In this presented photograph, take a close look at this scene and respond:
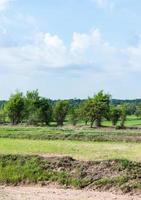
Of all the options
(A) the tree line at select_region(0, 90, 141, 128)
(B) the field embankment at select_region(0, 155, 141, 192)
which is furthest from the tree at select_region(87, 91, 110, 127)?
(B) the field embankment at select_region(0, 155, 141, 192)

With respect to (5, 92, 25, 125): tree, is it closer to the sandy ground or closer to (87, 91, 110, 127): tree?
(87, 91, 110, 127): tree

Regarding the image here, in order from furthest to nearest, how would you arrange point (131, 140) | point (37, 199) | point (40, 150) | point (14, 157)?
point (131, 140) < point (40, 150) < point (14, 157) < point (37, 199)

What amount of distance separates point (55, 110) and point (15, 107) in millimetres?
9735

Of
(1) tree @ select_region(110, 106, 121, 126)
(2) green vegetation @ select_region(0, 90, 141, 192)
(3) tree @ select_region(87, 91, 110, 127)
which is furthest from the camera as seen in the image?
(1) tree @ select_region(110, 106, 121, 126)

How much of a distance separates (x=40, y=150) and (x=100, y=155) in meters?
5.78

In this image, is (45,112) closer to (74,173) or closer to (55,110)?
(55,110)

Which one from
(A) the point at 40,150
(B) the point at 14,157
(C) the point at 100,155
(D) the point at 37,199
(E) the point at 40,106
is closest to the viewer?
(D) the point at 37,199

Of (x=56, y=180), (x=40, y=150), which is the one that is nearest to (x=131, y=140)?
(x=40, y=150)

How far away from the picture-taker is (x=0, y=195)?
70.6 feet

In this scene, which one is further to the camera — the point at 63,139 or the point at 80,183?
the point at 63,139

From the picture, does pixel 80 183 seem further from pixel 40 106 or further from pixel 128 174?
pixel 40 106

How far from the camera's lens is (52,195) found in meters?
21.5

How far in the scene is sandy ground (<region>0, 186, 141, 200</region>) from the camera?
2077 centimetres

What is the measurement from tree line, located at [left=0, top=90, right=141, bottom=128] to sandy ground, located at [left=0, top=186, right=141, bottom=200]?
7421 centimetres
